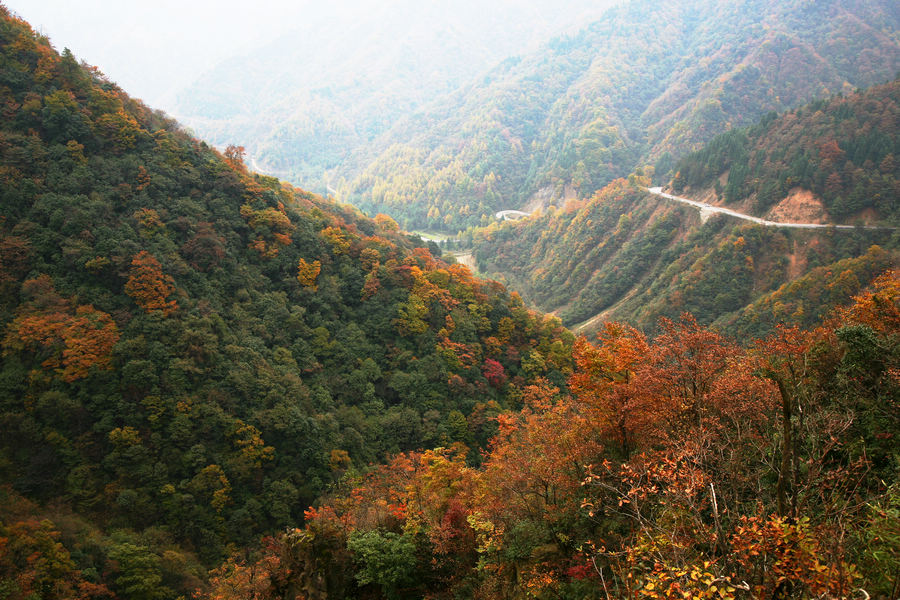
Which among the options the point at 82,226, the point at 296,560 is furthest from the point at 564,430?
the point at 82,226

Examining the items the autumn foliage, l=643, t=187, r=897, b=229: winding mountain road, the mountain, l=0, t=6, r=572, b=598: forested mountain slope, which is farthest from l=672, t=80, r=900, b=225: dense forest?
the autumn foliage

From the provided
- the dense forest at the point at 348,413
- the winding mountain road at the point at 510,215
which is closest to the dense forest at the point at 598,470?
the dense forest at the point at 348,413

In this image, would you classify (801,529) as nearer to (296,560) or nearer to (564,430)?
(564,430)

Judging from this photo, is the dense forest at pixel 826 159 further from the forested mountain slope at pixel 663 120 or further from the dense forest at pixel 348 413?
the forested mountain slope at pixel 663 120

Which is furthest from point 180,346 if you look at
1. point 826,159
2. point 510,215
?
point 510,215

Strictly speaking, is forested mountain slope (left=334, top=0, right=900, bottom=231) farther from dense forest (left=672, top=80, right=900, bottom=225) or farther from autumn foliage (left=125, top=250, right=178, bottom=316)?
autumn foliage (left=125, top=250, right=178, bottom=316)

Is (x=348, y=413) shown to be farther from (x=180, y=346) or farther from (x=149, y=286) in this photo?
(x=149, y=286)
